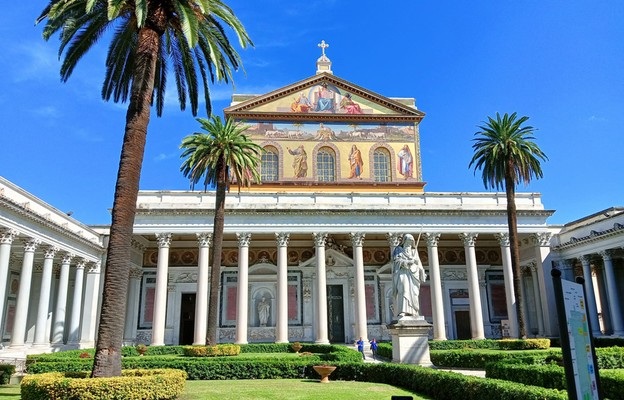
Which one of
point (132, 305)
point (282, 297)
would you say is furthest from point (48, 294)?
point (282, 297)

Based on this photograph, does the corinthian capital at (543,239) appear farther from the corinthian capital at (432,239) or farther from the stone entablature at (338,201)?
the corinthian capital at (432,239)

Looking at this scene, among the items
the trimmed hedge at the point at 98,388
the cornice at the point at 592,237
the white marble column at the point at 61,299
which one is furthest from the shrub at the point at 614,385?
the white marble column at the point at 61,299

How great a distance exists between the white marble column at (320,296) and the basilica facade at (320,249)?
10cm

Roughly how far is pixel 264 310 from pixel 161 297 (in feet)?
31.1

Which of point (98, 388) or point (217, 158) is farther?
point (217, 158)

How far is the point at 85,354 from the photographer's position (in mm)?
22656

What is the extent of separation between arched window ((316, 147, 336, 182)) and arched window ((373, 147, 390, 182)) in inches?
141

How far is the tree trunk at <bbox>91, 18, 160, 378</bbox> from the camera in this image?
1283 cm

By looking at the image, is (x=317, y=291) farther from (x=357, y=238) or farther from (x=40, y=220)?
(x=40, y=220)

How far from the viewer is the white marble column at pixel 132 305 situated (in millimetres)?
36500

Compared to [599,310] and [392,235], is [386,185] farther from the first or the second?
[599,310]

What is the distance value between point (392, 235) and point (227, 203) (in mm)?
12192

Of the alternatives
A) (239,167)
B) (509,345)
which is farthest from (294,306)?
(509,345)

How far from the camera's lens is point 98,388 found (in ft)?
36.0
